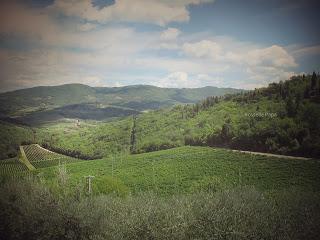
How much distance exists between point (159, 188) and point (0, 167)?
182 feet

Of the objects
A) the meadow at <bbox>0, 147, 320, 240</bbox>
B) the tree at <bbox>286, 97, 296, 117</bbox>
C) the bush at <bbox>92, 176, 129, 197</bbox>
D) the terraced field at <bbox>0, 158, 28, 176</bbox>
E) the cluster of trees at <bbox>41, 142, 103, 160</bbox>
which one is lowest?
the cluster of trees at <bbox>41, 142, 103, 160</bbox>

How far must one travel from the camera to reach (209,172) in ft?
173

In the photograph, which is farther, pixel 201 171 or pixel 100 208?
pixel 201 171

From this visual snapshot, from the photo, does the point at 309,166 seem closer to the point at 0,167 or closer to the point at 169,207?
the point at 169,207

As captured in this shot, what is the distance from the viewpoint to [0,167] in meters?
85.1

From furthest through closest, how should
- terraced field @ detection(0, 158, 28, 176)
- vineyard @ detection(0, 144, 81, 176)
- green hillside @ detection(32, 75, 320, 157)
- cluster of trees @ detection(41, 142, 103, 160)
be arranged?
1. cluster of trees @ detection(41, 142, 103, 160)
2. vineyard @ detection(0, 144, 81, 176)
3. terraced field @ detection(0, 158, 28, 176)
4. green hillside @ detection(32, 75, 320, 157)

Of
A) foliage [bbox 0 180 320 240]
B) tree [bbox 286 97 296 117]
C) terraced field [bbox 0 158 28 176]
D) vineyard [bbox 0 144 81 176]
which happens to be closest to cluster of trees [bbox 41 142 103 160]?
vineyard [bbox 0 144 81 176]

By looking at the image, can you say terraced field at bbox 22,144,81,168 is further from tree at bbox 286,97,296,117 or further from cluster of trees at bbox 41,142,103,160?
tree at bbox 286,97,296,117

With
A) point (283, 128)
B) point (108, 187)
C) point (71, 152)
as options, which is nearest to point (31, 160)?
point (71, 152)

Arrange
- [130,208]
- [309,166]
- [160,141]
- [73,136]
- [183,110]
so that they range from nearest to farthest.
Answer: [130,208], [309,166], [160,141], [183,110], [73,136]

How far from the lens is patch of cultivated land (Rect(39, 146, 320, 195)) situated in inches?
1697

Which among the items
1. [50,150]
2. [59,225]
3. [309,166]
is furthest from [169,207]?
[50,150]

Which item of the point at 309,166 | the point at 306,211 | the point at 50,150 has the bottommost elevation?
the point at 50,150

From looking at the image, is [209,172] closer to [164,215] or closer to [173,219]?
[164,215]
